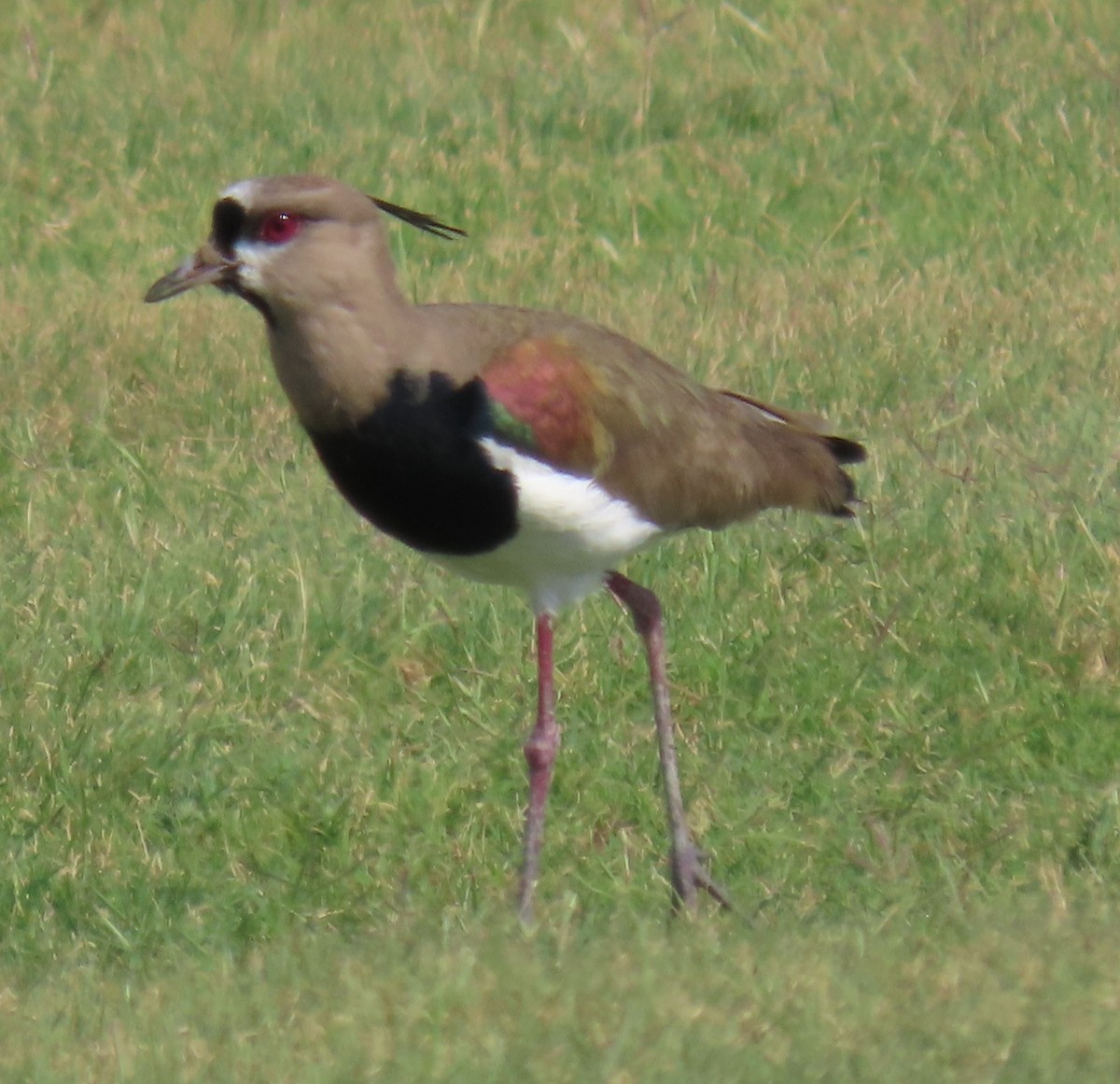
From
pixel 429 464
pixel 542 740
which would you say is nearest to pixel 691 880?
pixel 542 740

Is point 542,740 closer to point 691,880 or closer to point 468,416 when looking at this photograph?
point 691,880

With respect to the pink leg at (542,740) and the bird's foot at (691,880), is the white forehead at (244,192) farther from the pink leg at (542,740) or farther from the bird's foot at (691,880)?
the bird's foot at (691,880)

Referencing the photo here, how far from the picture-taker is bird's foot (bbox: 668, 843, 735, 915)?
18.2ft

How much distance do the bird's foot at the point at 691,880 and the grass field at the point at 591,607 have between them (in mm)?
92

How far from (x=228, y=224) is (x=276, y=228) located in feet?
0.39

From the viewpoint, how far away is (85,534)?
727 centimetres

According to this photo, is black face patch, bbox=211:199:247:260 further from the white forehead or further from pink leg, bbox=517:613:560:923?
pink leg, bbox=517:613:560:923

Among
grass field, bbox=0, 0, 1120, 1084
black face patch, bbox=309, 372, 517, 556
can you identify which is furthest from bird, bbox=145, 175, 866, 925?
grass field, bbox=0, 0, 1120, 1084

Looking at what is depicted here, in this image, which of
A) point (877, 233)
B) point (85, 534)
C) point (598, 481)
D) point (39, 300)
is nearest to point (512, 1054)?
point (598, 481)

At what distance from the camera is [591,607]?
6.88m

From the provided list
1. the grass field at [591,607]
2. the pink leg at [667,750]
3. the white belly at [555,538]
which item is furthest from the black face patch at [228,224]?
the grass field at [591,607]

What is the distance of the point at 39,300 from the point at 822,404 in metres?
3.05

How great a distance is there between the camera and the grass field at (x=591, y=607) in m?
4.37

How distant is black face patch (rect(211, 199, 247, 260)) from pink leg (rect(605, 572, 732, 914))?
1317mm
